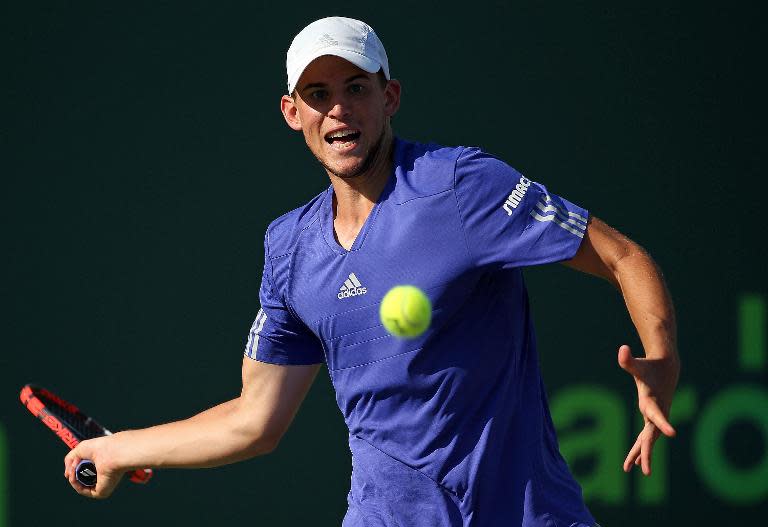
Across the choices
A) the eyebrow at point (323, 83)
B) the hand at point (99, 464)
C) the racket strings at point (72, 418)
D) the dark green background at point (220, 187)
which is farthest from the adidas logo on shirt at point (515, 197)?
the dark green background at point (220, 187)

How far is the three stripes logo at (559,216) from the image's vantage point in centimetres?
297

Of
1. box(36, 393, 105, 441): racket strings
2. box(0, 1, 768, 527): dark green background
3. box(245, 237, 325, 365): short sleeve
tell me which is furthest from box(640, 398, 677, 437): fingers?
box(0, 1, 768, 527): dark green background

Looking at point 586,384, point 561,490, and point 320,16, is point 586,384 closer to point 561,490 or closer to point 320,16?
point 320,16

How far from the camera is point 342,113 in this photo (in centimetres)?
320

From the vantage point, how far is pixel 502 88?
5262 mm

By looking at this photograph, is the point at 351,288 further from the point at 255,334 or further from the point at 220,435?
the point at 220,435

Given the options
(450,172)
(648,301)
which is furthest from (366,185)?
(648,301)

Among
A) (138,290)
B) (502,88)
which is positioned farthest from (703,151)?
(138,290)

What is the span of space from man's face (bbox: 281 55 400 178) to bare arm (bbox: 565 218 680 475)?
561mm

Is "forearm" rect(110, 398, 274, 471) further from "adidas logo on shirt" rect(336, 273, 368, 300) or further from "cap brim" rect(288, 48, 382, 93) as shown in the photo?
"cap brim" rect(288, 48, 382, 93)

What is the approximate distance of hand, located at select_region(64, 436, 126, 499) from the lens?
3592mm

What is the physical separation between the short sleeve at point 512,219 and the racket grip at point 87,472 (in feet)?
4.13

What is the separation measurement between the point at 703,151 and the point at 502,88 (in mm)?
819

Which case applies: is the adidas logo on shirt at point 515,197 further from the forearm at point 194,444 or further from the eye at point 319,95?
the forearm at point 194,444
